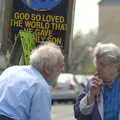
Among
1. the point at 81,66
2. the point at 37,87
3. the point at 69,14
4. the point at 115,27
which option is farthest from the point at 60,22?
the point at 115,27

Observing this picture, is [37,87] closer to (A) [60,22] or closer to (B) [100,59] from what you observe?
(B) [100,59]

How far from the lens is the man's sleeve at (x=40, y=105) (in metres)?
4.87

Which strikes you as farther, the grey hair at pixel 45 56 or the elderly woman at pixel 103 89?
the elderly woman at pixel 103 89

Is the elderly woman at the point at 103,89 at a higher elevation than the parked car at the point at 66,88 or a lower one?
higher

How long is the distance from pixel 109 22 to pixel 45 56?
3130 inches

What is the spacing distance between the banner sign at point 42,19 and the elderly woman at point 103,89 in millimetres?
739

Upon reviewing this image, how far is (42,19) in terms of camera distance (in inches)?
240

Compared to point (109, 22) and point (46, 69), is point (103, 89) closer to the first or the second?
point (46, 69)

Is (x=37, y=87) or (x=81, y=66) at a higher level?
(x=37, y=87)

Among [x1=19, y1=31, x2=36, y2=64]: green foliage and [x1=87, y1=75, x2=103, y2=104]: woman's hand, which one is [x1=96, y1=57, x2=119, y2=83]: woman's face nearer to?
[x1=87, y1=75, x2=103, y2=104]: woman's hand

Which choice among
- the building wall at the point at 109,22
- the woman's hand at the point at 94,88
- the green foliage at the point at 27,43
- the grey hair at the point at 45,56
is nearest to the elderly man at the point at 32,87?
the grey hair at the point at 45,56

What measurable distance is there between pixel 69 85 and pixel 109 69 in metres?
21.3

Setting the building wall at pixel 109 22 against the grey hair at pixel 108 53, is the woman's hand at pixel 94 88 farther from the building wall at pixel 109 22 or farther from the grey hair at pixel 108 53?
→ the building wall at pixel 109 22

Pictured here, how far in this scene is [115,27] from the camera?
8138 cm
